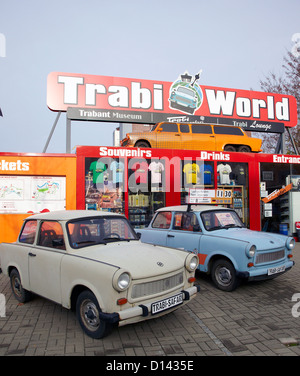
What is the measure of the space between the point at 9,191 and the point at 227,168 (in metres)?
8.05

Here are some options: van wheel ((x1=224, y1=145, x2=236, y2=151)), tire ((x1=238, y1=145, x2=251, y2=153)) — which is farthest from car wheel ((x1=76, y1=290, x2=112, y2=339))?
tire ((x1=238, y1=145, x2=251, y2=153))

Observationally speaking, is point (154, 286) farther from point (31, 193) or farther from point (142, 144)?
point (142, 144)

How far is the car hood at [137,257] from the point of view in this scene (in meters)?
3.55

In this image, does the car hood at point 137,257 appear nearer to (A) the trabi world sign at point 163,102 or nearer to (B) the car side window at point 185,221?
(B) the car side window at point 185,221

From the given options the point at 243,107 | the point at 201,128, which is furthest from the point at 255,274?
the point at 243,107

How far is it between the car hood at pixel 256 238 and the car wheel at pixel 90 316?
2.98 m

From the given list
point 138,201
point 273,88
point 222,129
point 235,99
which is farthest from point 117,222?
point 273,88

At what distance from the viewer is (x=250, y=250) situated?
5078 millimetres

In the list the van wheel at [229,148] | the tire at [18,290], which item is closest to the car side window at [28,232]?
the tire at [18,290]

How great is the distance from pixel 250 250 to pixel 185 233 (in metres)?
1.56

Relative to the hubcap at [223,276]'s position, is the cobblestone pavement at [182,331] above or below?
below

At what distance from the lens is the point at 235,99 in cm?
1345

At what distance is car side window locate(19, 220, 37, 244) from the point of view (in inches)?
186

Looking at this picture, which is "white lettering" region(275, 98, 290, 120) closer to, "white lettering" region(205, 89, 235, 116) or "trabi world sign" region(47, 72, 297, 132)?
"trabi world sign" region(47, 72, 297, 132)
